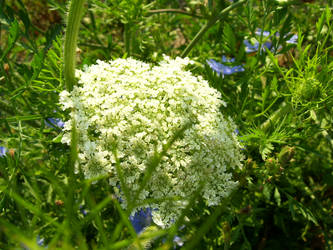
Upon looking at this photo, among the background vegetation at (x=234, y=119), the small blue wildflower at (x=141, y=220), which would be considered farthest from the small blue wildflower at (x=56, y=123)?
the small blue wildflower at (x=141, y=220)

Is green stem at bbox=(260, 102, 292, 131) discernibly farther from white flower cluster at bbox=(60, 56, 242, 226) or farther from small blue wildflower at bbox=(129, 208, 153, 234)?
small blue wildflower at bbox=(129, 208, 153, 234)

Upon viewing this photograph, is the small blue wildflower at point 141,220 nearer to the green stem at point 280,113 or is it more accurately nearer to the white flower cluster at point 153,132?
the white flower cluster at point 153,132

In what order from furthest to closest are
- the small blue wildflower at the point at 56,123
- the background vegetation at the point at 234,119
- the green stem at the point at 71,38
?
1. the small blue wildflower at the point at 56,123
2. the background vegetation at the point at 234,119
3. the green stem at the point at 71,38

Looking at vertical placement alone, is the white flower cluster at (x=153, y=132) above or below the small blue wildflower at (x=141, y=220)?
above

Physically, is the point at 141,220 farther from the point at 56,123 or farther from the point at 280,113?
the point at 280,113

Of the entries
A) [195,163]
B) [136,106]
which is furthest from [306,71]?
[136,106]

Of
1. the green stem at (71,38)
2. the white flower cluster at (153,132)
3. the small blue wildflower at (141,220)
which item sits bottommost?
the small blue wildflower at (141,220)

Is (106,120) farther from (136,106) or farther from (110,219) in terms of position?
(110,219)
